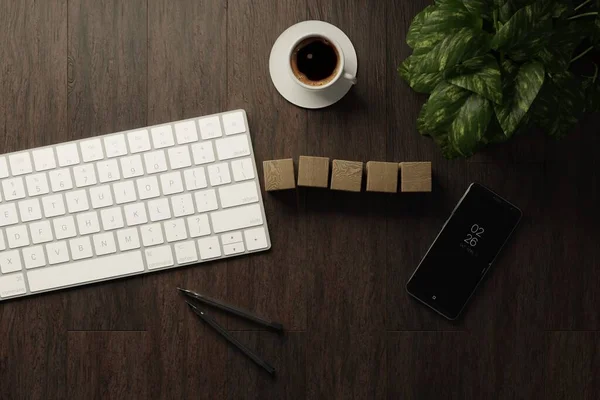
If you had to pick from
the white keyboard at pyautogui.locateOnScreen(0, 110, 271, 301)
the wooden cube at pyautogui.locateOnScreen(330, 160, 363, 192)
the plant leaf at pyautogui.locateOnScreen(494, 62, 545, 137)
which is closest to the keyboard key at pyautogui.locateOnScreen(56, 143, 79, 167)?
the white keyboard at pyautogui.locateOnScreen(0, 110, 271, 301)

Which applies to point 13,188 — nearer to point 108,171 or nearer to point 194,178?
point 108,171

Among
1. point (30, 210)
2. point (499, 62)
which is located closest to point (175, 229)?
point (30, 210)

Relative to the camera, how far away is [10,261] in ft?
3.42

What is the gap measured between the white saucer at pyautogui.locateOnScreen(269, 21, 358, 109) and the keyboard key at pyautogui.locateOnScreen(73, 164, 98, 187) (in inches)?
13.7

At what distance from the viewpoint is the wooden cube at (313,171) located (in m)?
1.02

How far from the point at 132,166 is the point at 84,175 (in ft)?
0.28

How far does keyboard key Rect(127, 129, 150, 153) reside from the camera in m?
1.05

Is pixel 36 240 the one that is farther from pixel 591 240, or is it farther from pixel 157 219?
pixel 591 240

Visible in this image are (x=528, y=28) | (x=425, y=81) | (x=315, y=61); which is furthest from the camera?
(x=315, y=61)

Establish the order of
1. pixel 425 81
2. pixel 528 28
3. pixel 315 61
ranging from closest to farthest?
pixel 528 28
pixel 425 81
pixel 315 61

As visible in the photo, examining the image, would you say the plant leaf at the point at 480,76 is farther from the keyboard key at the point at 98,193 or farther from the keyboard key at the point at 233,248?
the keyboard key at the point at 98,193

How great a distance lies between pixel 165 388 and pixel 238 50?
602 millimetres

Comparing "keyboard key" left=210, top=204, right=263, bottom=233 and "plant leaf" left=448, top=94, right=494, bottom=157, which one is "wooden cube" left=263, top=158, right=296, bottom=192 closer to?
"keyboard key" left=210, top=204, right=263, bottom=233

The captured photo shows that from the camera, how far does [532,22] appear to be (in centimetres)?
Result: 77
